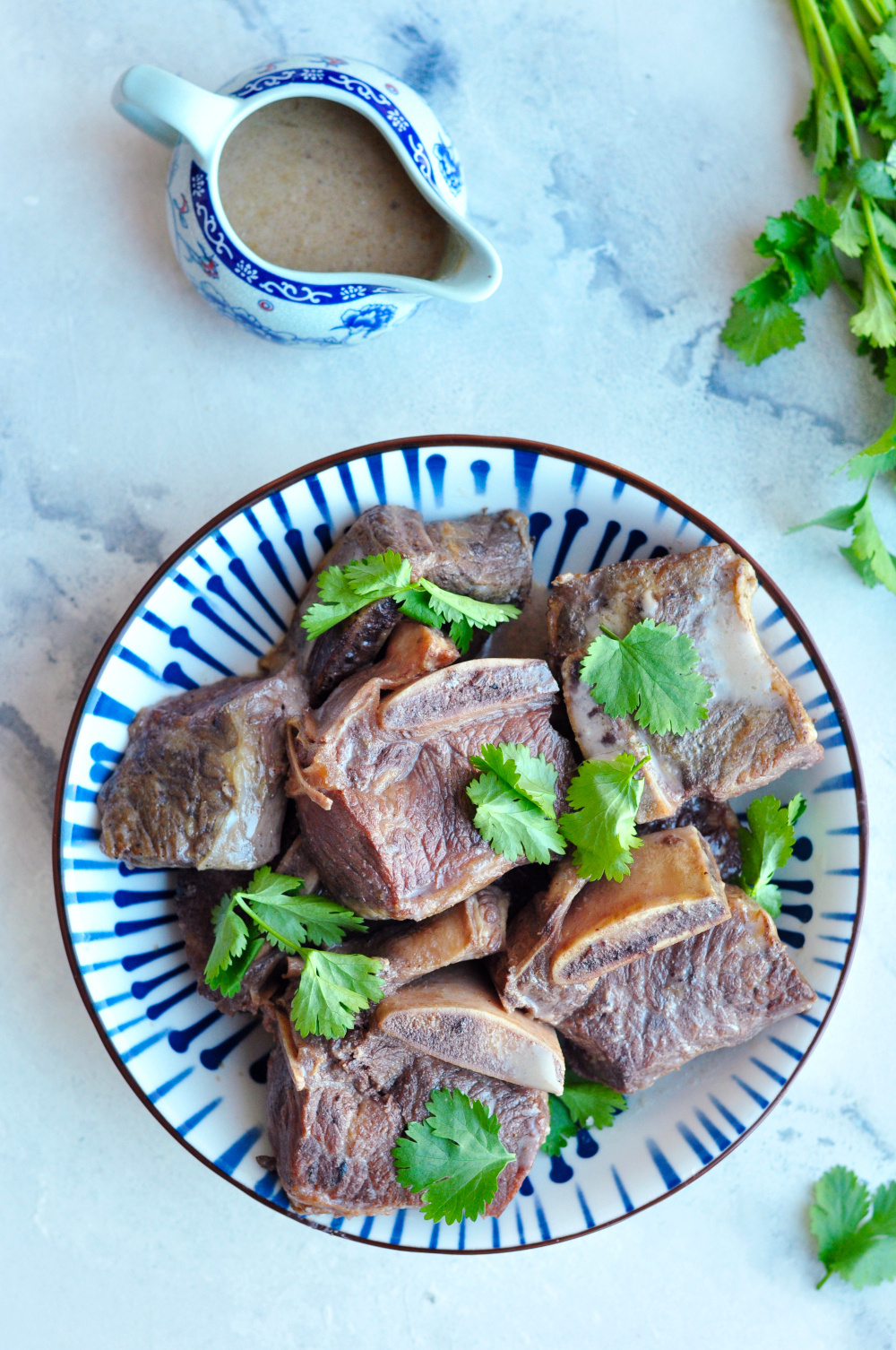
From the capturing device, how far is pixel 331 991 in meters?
2.36

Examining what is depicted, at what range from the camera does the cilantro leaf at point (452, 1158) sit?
8.11 feet

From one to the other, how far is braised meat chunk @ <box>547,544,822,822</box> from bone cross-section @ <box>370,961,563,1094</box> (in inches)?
25.3

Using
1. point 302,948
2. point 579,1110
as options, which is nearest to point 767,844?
point 579,1110

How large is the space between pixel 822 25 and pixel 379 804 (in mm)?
2741

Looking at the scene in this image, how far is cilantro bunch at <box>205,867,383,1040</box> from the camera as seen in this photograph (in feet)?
7.75

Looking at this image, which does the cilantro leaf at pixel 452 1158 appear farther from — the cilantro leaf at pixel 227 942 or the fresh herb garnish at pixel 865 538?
the fresh herb garnish at pixel 865 538

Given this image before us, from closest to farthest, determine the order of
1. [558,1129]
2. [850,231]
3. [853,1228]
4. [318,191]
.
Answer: [318,191]
[558,1129]
[850,231]
[853,1228]

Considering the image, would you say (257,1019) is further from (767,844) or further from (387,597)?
(767,844)

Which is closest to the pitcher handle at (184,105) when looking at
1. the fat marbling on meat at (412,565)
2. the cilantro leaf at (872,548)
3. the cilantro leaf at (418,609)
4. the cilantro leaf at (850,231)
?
the fat marbling on meat at (412,565)

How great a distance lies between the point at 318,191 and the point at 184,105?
403mm

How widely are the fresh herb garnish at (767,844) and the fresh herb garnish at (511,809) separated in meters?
0.68

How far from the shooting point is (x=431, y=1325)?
3.11 m

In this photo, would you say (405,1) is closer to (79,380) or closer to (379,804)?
(79,380)

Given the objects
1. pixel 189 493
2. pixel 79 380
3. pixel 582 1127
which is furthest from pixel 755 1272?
pixel 79 380
